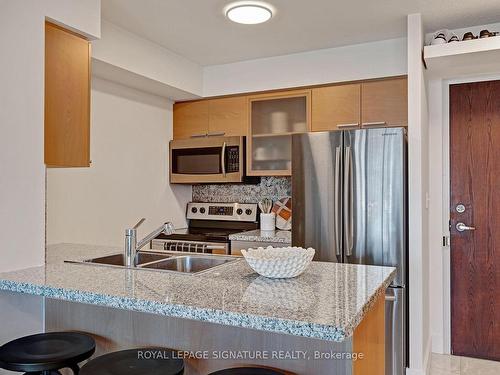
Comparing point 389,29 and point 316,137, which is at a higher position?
point 389,29

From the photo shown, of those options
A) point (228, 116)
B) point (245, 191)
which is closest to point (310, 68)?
point (228, 116)

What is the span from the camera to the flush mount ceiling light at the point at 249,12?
8.62ft

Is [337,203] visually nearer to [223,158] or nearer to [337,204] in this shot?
[337,204]

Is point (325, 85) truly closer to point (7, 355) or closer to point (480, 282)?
point (480, 282)

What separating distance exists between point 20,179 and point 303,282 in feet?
4.21

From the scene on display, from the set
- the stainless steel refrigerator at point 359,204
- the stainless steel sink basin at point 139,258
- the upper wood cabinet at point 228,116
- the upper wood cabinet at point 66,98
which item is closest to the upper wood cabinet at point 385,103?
the stainless steel refrigerator at point 359,204

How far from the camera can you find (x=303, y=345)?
4.72 feet

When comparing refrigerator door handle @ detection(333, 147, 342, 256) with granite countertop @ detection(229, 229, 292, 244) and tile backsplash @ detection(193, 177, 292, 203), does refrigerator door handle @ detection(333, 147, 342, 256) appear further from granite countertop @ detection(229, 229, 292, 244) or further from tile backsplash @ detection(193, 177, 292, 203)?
tile backsplash @ detection(193, 177, 292, 203)

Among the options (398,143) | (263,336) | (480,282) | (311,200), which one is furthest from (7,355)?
(480,282)

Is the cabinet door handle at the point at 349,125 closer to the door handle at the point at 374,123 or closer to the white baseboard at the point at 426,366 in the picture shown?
the door handle at the point at 374,123

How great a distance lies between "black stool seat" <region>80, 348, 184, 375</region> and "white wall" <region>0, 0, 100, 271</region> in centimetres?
67

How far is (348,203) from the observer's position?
9.29 feet

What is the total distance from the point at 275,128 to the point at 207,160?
695 mm

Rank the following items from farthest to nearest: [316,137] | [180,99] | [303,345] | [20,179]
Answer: [180,99], [316,137], [20,179], [303,345]
